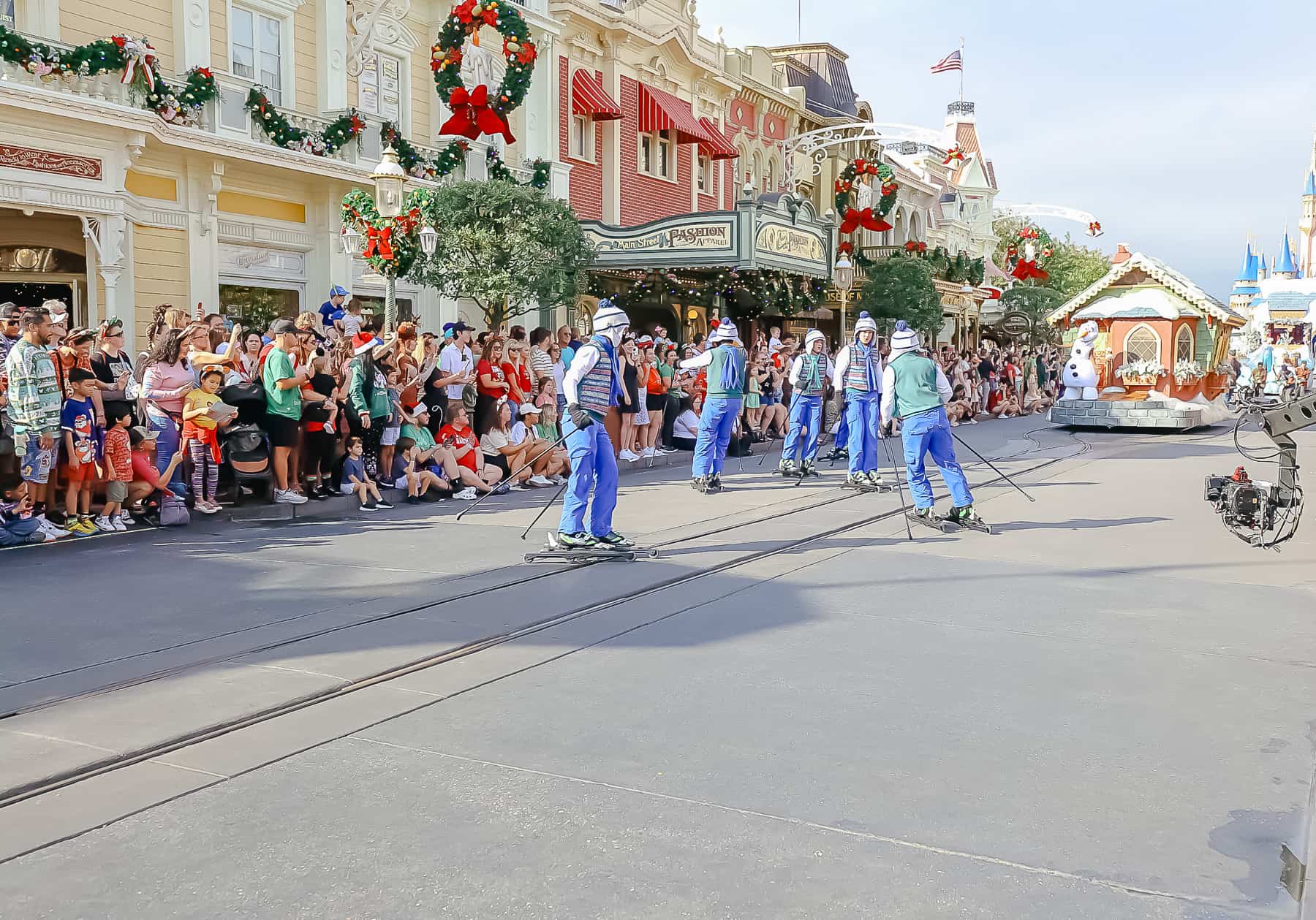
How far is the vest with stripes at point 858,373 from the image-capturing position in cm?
1359

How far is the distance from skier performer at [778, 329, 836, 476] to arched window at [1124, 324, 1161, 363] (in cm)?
1377

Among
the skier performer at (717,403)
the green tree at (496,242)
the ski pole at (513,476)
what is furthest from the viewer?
the green tree at (496,242)

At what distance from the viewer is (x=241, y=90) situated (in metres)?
18.0

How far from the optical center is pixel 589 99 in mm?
25453

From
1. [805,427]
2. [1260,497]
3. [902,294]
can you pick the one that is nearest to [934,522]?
[1260,497]

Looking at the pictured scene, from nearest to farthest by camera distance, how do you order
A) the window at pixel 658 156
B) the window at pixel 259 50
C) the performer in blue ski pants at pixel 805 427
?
the performer in blue ski pants at pixel 805 427, the window at pixel 259 50, the window at pixel 658 156

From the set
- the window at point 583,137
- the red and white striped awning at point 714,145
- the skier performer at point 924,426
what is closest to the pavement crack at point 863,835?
the skier performer at point 924,426

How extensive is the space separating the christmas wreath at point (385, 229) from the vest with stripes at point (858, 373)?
512cm

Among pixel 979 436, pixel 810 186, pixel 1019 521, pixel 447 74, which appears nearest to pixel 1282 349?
pixel 810 186

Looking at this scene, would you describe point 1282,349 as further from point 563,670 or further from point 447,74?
point 563,670

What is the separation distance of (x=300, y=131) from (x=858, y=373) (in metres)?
10.00

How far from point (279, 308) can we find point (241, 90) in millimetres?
3474

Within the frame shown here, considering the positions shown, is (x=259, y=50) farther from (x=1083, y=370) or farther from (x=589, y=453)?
(x=1083, y=370)

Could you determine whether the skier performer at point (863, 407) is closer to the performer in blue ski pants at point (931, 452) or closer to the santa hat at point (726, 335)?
the santa hat at point (726, 335)
